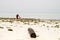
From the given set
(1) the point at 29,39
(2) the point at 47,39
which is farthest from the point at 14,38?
(2) the point at 47,39

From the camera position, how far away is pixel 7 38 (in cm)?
1870

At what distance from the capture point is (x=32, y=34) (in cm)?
1923

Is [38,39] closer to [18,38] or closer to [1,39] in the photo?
[18,38]

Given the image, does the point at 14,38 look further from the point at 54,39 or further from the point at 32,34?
the point at 54,39

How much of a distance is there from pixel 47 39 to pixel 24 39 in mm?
2133

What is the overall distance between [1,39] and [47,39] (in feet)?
13.8

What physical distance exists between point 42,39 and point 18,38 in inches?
87.9

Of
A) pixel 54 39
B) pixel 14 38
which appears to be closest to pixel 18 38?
pixel 14 38

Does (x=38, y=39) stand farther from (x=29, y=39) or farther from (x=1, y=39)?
(x=1, y=39)

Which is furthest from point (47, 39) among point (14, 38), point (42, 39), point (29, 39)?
point (14, 38)

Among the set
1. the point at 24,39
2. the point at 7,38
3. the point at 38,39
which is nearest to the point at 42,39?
the point at 38,39

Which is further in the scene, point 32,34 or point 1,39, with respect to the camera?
point 32,34

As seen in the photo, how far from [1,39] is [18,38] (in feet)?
5.56

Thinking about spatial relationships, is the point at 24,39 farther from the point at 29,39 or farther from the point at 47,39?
the point at 47,39
